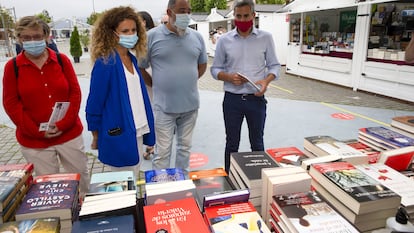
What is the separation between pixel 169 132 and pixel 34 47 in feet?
4.07

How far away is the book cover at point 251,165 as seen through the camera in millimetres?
1225

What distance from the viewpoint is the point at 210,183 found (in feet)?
4.18

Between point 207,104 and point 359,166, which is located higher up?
point 359,166

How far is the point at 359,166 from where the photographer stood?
1.40 meters

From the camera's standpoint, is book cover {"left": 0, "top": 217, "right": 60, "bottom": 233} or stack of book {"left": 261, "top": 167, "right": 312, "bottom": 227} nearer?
book cover {"left": 0, "top": 217, "right": 60, "bottom": 233}

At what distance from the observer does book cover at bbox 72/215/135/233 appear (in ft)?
2.98

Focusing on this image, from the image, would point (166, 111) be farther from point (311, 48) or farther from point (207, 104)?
point (311, 48)

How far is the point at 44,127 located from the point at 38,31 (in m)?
0.69

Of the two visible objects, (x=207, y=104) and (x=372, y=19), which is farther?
(x=372, y=19)

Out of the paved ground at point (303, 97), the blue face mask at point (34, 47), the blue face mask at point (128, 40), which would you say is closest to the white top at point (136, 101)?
the blue face mask at point (128, 40)

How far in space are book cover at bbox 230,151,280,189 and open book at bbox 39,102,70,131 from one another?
4.37 feet

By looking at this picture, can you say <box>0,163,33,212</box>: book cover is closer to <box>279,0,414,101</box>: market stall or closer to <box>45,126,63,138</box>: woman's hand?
<box>45,126,63,138</box>: woman's hand

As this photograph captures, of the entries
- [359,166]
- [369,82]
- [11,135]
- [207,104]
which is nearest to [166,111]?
[359,166]

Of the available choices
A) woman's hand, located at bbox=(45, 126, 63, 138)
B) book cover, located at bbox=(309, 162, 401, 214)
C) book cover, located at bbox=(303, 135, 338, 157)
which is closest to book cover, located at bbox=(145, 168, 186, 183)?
book cover, located at bbox=(309, 162, 401, 214)
